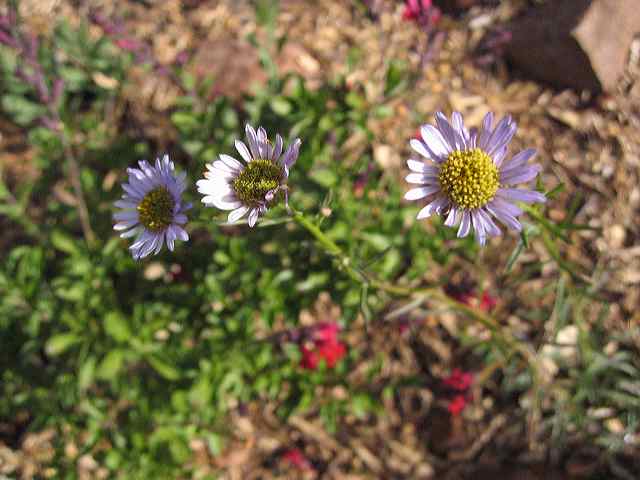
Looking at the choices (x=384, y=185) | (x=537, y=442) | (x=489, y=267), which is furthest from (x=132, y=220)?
(x=537, y=442)

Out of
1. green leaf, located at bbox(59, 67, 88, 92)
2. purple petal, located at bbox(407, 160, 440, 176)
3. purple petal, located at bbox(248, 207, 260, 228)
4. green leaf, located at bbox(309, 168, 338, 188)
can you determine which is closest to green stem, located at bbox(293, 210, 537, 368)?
purple petal, located at bbox(248, 207, 260, 228)

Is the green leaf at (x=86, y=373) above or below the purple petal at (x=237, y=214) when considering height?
below

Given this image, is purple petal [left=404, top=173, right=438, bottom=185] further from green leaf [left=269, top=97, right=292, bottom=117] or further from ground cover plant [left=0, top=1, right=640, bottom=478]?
green leaf [left=269, top=97, right=292, bottom=117]

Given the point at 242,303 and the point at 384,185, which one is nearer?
the point at 242,303

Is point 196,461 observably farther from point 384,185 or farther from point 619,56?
point 619,56

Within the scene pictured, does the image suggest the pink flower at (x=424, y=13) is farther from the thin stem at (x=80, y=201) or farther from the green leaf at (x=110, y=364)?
the green leaf at (x=110, y=364)

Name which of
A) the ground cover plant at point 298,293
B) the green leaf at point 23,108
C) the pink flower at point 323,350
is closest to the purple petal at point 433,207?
the ground cover plant at point 298,293

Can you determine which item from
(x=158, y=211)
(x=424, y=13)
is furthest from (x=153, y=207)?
(x=424, y=13)
